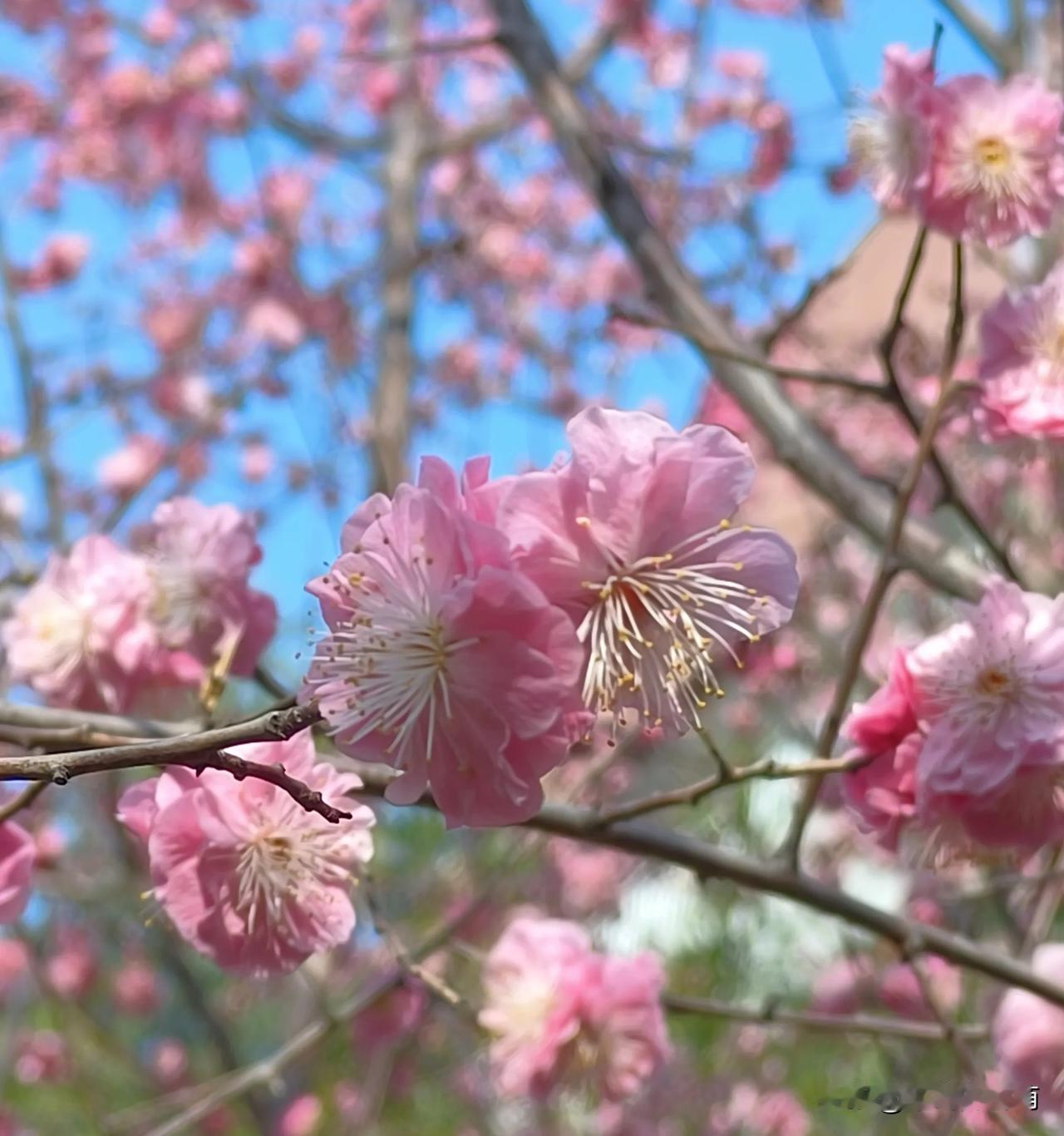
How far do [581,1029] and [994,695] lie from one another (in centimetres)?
76

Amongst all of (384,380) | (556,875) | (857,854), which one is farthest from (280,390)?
(857,854)

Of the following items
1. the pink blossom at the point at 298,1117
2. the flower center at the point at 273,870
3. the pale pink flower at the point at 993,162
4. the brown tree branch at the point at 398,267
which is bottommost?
the pink blossom at the point at 298,1117

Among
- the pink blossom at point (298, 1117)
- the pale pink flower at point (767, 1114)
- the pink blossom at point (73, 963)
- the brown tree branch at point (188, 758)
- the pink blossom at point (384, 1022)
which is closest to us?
the brown tree branch at point (188, 758)

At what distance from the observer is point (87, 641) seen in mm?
1368

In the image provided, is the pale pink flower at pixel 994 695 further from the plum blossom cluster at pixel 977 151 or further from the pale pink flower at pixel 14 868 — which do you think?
the pale pink flower at pixel 14 868

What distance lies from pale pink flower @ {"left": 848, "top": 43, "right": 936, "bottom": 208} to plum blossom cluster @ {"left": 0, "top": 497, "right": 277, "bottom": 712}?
2.58 feet

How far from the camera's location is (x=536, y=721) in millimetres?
795

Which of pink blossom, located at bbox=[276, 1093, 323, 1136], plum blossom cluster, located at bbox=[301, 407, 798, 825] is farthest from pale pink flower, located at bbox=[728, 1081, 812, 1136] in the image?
plum blossom cluster, located at bbox=[301, 407, 798, 825]

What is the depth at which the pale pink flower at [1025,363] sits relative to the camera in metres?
1.27

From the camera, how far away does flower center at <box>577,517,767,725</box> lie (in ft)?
2.74

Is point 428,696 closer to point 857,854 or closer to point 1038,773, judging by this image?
point 1038,773

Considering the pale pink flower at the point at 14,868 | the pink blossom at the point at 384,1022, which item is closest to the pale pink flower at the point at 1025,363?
the pale pink flower at the point at 14,868

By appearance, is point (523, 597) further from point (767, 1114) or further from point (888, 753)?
point (767, 1114)

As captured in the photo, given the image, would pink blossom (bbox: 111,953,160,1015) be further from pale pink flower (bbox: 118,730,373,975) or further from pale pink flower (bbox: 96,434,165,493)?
pale pink flower (bbox: 118,730,373,975)
